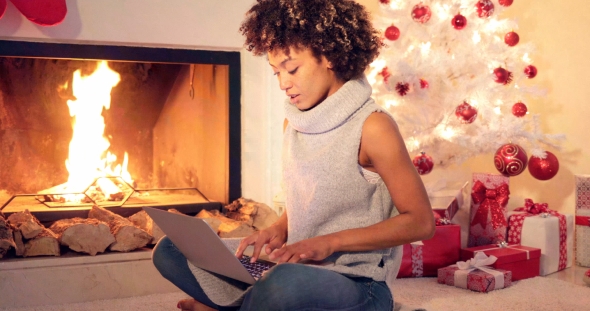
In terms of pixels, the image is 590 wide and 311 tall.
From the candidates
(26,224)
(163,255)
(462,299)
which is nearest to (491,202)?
(462,299)

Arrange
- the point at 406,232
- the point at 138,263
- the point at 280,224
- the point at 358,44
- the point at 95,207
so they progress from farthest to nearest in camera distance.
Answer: the point at 95,207 → the point at 138,263 → the point at 280,224 → the point at 358,44 → the point at 406,232

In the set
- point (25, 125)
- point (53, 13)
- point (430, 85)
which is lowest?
point (25, 125)

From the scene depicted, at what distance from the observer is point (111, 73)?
92.1 inches

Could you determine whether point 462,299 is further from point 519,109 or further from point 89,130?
point 89,130

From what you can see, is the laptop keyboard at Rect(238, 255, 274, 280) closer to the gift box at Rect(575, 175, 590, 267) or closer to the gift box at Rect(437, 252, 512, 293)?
the gift box at Rect(437, 252, 512, 293)

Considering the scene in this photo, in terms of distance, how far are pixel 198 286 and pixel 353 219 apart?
1.18 feet

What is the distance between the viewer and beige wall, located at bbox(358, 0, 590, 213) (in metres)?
2.77

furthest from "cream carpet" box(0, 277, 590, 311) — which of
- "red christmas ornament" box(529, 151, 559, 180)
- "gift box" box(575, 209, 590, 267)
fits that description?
"red christmas ornament" box(529, 151, 559, 180)

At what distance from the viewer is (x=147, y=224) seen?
2.15 m

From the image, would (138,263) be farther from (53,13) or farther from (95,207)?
(53,13)

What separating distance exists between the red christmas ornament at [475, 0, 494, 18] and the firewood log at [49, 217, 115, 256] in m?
1.65

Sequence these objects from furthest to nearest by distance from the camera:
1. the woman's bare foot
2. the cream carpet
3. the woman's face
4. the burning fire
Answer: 1. the burning fire
2. the cream carpet
3. the woman's bare foot
4. the woman's face

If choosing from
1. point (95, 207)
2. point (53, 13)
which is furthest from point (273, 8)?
point (95, 207)

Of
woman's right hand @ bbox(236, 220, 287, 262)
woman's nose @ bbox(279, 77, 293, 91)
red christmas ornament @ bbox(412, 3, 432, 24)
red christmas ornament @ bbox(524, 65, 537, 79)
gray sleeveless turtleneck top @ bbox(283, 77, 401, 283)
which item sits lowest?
woman's right hand @ bbox(236, 220, 287, 262)
